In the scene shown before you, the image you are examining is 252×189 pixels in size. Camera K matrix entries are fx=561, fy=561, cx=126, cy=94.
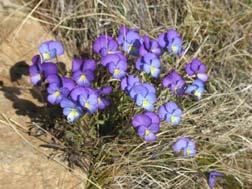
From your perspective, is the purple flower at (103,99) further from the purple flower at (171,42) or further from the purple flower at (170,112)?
the purple flower at (171,42)

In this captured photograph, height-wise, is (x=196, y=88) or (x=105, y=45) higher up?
(x=105, y=45)

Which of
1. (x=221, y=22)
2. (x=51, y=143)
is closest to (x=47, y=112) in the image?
(x=51, y=143)

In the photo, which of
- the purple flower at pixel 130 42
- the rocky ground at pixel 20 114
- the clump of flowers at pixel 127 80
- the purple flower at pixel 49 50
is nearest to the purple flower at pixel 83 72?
the clump of flowers at pixel 127 80

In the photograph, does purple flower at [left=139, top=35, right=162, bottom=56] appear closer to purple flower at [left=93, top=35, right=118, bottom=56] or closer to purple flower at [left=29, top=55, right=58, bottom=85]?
purple flower at [left=93, top=35, right=118, bottom=56]

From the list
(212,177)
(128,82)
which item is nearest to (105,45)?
(128,82)

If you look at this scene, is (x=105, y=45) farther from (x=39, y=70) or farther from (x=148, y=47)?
(x=39, y=70)

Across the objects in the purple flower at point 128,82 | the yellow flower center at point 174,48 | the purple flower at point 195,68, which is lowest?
the purple flower at point 195,68
